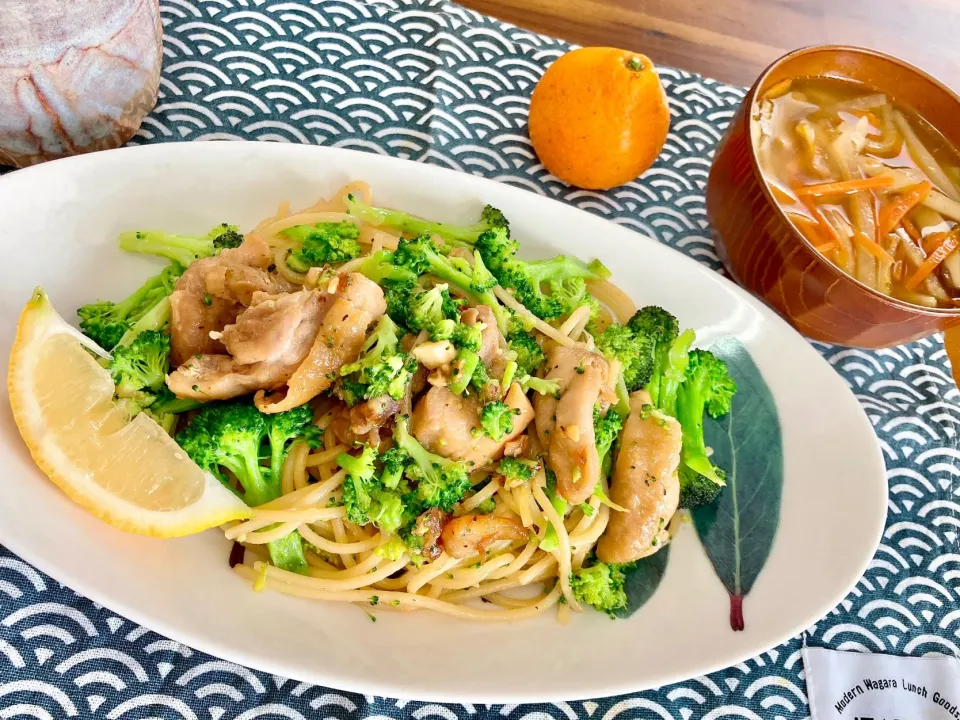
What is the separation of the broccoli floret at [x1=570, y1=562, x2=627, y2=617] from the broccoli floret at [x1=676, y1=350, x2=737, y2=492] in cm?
53

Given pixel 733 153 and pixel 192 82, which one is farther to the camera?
pixel 192 82

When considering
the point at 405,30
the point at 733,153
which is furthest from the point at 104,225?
the point at 733,153

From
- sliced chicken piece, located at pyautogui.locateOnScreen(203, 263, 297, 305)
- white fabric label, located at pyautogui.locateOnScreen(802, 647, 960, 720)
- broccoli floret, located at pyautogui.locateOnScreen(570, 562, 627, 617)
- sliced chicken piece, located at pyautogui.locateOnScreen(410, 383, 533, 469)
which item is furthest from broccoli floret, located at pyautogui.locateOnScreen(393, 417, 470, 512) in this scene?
white fabric label, located at pyautogui.locateOnScreen(802, 647, 960, 720)

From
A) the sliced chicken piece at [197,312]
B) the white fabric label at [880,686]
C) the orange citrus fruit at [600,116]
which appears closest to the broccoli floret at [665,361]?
the orange citrus fruit at [600,116]

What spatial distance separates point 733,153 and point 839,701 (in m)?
2.08

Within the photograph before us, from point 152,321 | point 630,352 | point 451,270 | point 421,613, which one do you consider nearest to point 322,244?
point 451,270

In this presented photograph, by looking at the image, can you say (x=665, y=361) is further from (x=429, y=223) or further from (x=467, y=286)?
(x=429, y=223)

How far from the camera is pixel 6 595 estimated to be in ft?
6.77

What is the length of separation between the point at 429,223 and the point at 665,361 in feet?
3.32

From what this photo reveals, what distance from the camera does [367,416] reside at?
199 cm

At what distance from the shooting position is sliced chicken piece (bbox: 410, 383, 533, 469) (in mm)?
2064

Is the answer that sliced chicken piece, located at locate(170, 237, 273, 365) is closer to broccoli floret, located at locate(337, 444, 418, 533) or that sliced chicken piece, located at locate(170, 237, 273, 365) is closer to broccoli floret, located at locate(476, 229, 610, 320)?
broccoli floret, located at locate(337, 444, 418, 533)

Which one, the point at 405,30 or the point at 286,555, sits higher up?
the point at 405,30

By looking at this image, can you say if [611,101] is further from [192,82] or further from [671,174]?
[192,82]
